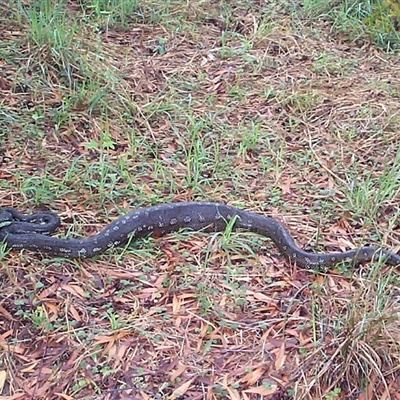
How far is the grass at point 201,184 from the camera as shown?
3.18m

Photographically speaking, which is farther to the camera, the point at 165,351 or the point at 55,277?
the point at 55,277

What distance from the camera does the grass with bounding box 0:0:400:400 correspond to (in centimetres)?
318

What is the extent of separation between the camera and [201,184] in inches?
183

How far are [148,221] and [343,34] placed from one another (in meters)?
3.46

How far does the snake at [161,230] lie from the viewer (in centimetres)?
389

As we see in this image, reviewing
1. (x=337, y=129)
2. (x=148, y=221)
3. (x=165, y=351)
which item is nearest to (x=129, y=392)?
(x=165, y=351)

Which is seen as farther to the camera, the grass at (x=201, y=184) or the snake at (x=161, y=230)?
the snake at (x=161, y=230)

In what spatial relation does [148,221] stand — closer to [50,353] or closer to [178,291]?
[178,291]

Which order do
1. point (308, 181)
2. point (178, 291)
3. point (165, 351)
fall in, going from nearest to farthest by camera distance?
1. point (165, 351)
2. point (178, 291)
3. point (308, 181)

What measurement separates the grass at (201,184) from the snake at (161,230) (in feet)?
0.23

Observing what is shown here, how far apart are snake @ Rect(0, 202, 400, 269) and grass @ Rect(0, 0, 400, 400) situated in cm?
7

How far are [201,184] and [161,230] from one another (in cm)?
63

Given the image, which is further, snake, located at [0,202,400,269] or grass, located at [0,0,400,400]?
snake, located at [0,202,400,269]

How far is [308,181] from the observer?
15.5ft
